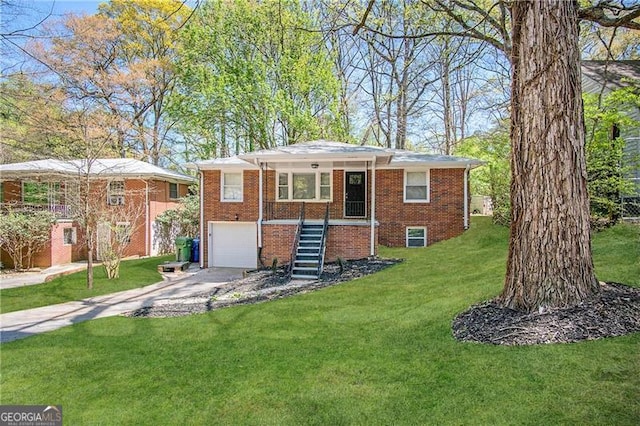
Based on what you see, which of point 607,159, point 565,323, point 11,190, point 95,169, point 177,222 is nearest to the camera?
point 565,323

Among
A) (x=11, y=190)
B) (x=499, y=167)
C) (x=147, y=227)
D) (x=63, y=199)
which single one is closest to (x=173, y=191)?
(x=147, y=227)

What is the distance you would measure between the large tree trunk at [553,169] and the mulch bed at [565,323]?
0.14 m

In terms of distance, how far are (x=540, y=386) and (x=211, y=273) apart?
11333 millimetres

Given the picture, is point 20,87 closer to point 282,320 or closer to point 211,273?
point 211,273

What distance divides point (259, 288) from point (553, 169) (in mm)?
7071

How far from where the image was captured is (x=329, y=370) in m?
3.85

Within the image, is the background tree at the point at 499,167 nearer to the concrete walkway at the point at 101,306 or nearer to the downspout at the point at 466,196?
the downspout at the point at 466,196

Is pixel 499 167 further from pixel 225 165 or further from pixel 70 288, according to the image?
pixel 70 288

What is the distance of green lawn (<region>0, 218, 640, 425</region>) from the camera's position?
2895 millimetres

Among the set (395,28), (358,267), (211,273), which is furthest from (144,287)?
(395,28)

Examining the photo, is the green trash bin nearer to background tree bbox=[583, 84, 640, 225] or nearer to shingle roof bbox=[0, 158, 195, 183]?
shingle roof bbox=[0, 158, 195, 183]

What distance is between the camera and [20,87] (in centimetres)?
989

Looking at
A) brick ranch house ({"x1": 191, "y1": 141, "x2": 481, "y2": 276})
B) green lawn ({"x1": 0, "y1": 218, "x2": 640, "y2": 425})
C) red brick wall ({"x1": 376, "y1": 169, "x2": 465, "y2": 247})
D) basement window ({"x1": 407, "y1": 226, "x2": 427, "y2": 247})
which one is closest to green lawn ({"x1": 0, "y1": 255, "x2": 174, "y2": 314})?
brick ranch house ({"x1": 191, "y1": 141, "x2": 481, "y2": 276})

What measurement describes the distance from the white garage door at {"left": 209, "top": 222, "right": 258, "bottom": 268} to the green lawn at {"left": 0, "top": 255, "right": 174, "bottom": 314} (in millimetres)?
2345
